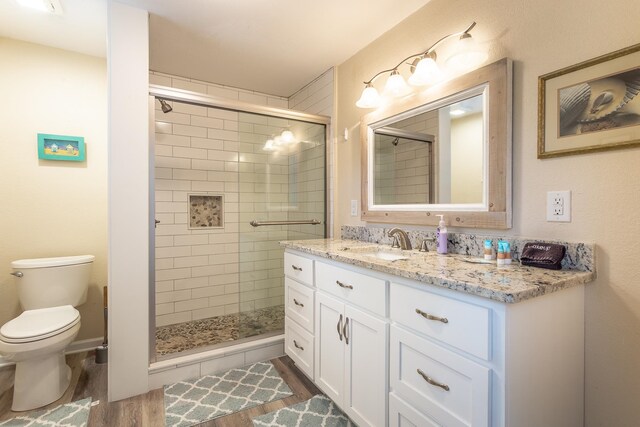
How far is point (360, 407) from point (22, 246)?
2.54m

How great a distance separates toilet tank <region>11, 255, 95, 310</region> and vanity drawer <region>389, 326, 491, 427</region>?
222 centimetres

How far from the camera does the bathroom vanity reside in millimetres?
907

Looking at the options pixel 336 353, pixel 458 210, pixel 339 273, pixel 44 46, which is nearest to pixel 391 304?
pixel 339 273

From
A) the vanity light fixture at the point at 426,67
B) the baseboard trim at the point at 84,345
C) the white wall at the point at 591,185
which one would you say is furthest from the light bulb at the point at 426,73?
the baseboard trim at the point at 84,345

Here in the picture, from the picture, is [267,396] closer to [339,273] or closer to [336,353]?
[336,353]

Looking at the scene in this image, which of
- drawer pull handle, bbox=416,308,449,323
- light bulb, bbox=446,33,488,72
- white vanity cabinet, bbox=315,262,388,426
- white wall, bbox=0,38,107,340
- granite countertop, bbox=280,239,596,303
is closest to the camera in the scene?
granite countertop, bbox=280,239,596,303

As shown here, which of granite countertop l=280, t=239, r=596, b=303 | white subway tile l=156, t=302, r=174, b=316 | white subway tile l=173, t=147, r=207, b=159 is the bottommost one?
white subway tile l=156, t=302, r=174, b=316

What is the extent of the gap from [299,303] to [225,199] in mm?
1565

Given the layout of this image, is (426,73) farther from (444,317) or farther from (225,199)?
(225,199)

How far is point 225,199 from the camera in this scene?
3.09m

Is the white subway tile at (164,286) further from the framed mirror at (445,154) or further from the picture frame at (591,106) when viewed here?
the picture frame at (591,106)

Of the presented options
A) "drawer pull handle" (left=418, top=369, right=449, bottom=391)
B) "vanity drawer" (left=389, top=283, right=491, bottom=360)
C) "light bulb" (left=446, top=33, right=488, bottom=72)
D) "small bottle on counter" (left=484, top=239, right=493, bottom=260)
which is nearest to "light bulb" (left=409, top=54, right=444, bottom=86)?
"light bulb" (left=446, top=33, right=488, bottom=72)

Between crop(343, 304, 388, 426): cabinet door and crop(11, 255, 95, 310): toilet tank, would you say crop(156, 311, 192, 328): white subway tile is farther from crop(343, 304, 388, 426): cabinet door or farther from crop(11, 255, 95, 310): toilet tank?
crop(343, 304, 388, 426): cabinet door

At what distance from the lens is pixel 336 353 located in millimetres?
1605
